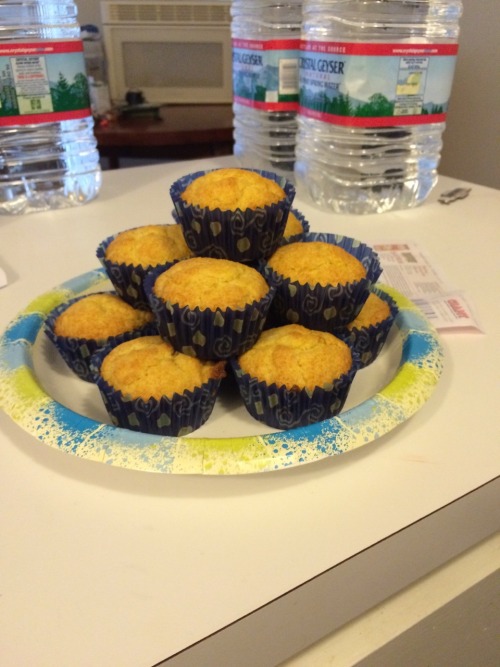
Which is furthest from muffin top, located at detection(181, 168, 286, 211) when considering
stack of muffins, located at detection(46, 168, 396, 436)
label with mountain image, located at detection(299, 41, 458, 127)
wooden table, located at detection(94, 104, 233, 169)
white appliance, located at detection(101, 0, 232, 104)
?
white appliance, located at detection(101, 0, 232, 104)

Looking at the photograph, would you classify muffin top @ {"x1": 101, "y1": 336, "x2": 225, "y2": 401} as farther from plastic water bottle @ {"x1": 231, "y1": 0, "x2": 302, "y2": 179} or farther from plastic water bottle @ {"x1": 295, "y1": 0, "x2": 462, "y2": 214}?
plastic water bottle @ {"x1": 231, "y1": 0, "x2": 302, "y2": 179}

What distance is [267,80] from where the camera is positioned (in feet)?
4.17

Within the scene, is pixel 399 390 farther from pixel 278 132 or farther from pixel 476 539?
pixel 278 132

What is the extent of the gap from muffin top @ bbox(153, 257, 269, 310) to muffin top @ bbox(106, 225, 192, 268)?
6cm

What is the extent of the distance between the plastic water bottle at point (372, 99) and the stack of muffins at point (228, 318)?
50cm

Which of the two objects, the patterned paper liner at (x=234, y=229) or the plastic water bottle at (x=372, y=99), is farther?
the plastic water bottle at (x=372, y=99)

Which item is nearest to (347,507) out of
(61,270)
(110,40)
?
(61,270)

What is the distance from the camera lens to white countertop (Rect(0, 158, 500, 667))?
0.39m

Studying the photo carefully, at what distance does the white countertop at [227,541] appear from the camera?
1.27ft

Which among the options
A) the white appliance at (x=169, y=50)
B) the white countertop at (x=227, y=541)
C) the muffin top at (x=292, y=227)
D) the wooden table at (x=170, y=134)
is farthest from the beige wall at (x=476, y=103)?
the white countertop at (x=227, y=541)

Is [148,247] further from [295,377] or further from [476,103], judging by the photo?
[476,103]

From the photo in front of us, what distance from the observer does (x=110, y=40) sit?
2336 mm

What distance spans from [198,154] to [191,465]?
211cm

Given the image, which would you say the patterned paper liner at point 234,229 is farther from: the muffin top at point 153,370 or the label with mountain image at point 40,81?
the label with mountain image at point 40,81
